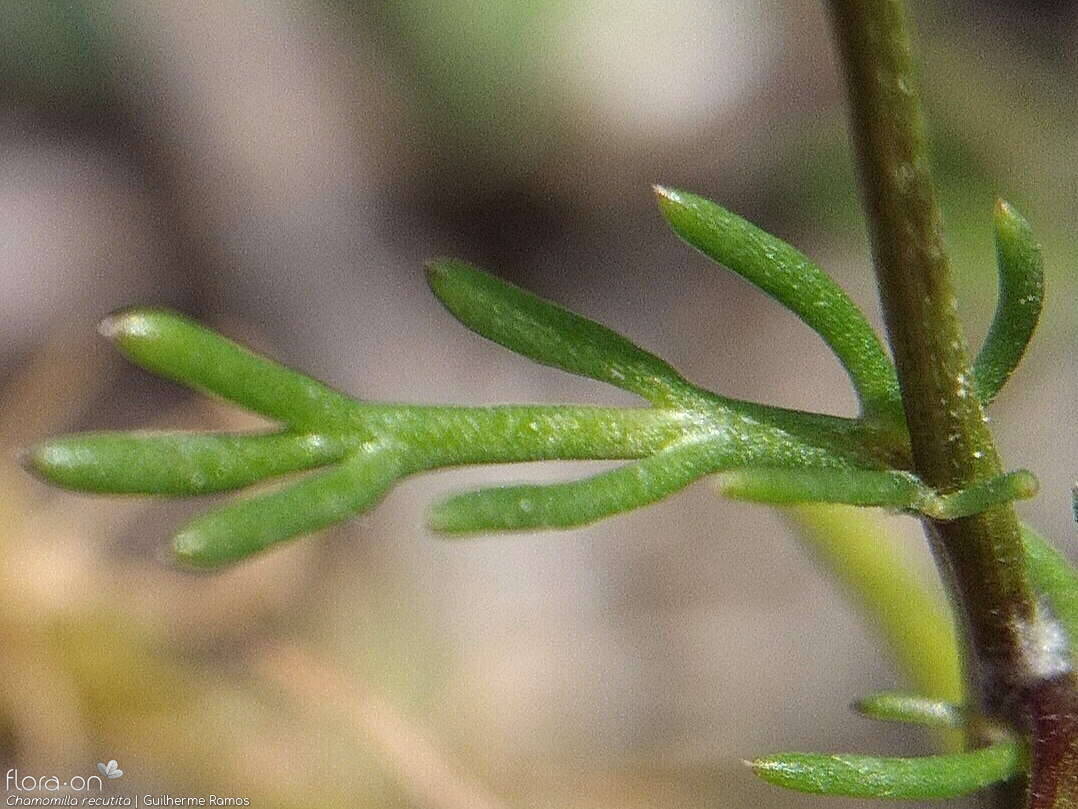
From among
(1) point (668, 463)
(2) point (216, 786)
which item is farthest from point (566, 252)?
(1) point (668, 463)

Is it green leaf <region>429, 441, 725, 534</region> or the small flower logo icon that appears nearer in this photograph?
green leaf <region>429, 441, 725, 534</region>

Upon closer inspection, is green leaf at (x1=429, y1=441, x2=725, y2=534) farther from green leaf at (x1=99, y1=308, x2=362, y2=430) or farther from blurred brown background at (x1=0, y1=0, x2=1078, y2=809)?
blurred brown background at (x1=0, y1=0, x2=1078, y2=809)

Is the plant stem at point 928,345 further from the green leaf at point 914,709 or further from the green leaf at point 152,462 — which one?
the green leaf at point 152,462

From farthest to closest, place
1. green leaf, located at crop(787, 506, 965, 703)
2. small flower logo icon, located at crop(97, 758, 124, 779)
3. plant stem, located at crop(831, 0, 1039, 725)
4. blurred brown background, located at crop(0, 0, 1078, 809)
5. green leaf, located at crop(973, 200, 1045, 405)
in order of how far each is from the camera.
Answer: blurred brown background, located at crop(0, 0, 1078, 809)
small flower logo icon, located at crop(97, 758, 124, 779)
green leaf, located at crop(787, 506, 965, 703)
green leaf, located at crop(973, 200, 1045, 405)
plant stem, located at crop(831, 0, 1039, 725)

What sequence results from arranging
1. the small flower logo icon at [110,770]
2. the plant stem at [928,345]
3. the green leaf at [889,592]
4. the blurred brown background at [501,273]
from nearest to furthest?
the plant stem at [928,345]
the green leaf at [889,592]
the small flower logo icon at [110,770]
the blurred brown background at [501,273]

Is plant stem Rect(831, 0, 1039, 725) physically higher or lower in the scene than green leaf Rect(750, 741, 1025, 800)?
higher

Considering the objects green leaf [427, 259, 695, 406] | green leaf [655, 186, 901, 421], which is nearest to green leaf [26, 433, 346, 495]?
green leaf [427, 259, 695, 406]

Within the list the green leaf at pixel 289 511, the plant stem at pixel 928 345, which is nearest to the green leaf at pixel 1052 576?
the plant stem at pixel 928 345
